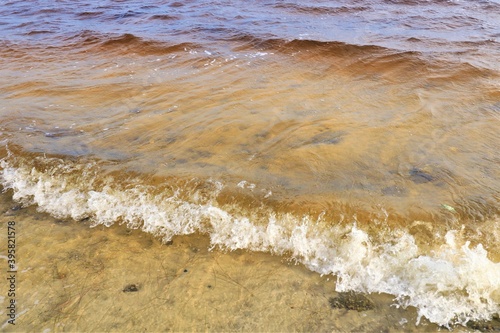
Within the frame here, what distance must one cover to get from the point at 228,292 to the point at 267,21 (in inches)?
366

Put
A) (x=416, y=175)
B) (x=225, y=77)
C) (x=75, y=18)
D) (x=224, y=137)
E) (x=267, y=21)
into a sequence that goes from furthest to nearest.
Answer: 1. (x=75, y=18)
2. (x=267, y=21)
3. (x=225, y=77)
4. (x=224, y=137)
5. (x=416, y=175)

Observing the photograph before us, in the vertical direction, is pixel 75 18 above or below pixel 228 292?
above

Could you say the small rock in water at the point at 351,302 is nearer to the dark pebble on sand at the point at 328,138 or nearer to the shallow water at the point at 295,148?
the shallow water at the point at 295,148

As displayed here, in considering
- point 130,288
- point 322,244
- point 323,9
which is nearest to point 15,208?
point 130,288

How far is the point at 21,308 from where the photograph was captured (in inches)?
105

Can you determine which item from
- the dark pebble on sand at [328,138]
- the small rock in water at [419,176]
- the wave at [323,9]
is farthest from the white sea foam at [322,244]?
the wave at [323,9]

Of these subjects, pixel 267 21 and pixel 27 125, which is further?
pixel 267 21

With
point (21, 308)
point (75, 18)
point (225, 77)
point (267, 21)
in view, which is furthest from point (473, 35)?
point (75, 18)

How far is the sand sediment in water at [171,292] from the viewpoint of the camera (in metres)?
2.54

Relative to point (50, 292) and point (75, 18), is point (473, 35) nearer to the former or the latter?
point (50, 292)

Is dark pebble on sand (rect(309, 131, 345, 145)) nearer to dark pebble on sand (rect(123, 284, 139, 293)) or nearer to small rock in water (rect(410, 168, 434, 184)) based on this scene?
small rock in water (rect(410, 168, 434, 184))

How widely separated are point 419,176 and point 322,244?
1509 mm

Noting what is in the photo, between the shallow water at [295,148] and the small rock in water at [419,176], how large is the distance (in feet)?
0.07

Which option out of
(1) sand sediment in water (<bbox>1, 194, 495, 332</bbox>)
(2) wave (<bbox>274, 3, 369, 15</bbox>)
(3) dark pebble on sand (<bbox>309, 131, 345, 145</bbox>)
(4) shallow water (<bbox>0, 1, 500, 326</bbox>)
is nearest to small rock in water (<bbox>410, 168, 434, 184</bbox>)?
(4) shallow water (<bbox>0, 1, 500, 326</bbox>)
